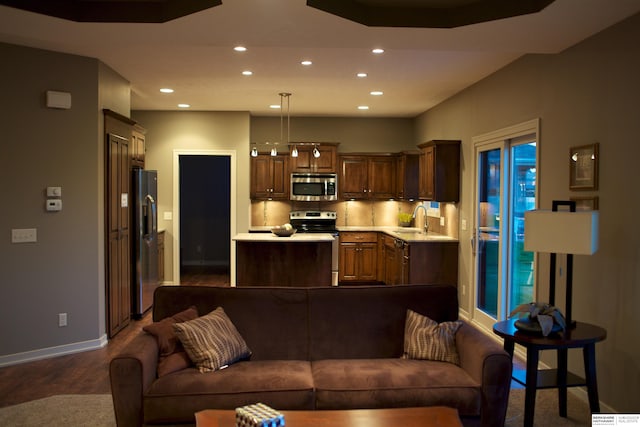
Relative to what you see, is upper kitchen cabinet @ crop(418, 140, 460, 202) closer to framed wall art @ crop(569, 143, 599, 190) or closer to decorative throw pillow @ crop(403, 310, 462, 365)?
framed wall art @ crop(569, 143, 599, 190)

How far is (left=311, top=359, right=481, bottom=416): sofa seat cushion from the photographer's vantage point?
304 cm

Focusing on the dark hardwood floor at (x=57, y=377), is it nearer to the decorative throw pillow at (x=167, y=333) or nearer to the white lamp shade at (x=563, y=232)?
the decorative throw pillow at (x=167, y=333)

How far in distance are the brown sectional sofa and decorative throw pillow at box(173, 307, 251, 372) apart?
0.07 metres

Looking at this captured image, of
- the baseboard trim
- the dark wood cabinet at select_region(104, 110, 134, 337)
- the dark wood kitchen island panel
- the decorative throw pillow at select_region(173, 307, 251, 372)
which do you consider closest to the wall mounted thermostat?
the dark wood cabinet at select_region(104, 110, 134, 337)

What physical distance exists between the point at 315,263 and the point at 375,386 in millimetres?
3547

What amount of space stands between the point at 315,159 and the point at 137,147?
10.8ft

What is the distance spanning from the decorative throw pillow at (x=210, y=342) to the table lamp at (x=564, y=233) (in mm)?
1930

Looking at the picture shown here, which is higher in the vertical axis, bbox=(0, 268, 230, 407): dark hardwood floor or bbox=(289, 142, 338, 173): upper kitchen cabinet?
bbox=(289, 142, 338, 173): upper kitchen cabinet

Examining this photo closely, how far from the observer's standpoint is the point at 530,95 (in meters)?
4.96

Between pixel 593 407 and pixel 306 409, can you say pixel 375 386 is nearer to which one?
pixel 306 409

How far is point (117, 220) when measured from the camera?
19.0 feet

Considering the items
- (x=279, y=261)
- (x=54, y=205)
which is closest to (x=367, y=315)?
(x=279, y=261)

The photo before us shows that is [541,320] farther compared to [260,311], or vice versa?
[260,311]

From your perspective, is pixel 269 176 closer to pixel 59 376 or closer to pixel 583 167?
pixel 59 376
